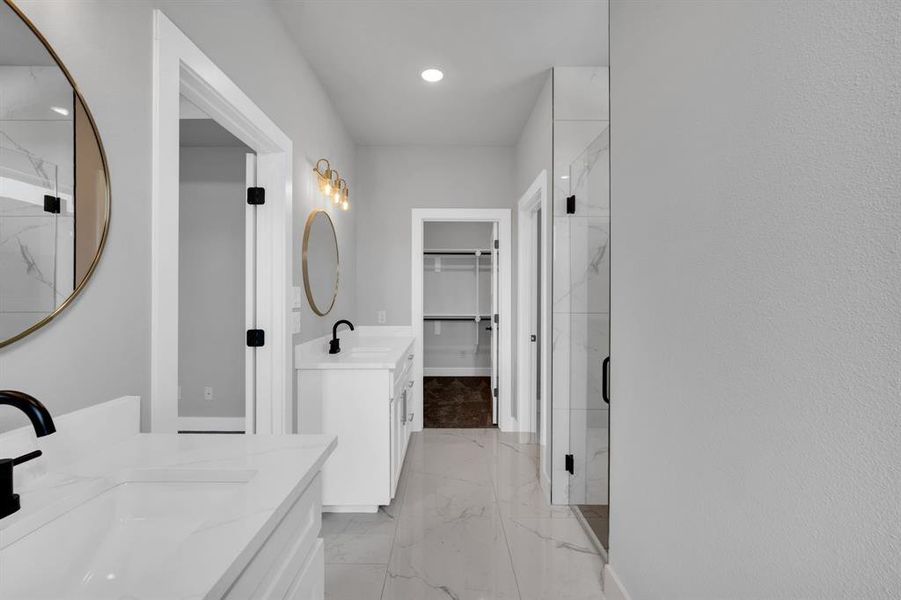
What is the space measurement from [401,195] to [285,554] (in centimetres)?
362

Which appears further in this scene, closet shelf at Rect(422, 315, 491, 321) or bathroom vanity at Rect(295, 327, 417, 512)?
closet shelf at Rect(422, 315, 491, 321)

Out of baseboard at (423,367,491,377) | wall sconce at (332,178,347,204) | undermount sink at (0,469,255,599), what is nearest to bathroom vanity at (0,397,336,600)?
undermount sink at (0,469,255,599)

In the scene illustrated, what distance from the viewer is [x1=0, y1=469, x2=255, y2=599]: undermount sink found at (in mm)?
655

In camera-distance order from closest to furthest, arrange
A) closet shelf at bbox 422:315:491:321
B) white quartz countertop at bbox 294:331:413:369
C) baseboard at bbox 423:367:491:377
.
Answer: white quartz countertop at bbox 294:331:413:369 → closet shelf at bbox 422:315:491:321 → baseboard at bbox 423:367:491:377

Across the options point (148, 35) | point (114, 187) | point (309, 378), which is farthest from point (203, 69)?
point (309, 378)

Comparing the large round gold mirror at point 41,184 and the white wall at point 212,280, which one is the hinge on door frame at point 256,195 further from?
the white wall at point 212,280

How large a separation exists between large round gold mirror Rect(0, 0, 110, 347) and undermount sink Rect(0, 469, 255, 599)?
378mm

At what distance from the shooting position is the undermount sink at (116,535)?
0.65m

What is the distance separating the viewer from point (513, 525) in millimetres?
2410

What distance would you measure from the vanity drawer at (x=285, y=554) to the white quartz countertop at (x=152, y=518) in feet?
0.18
